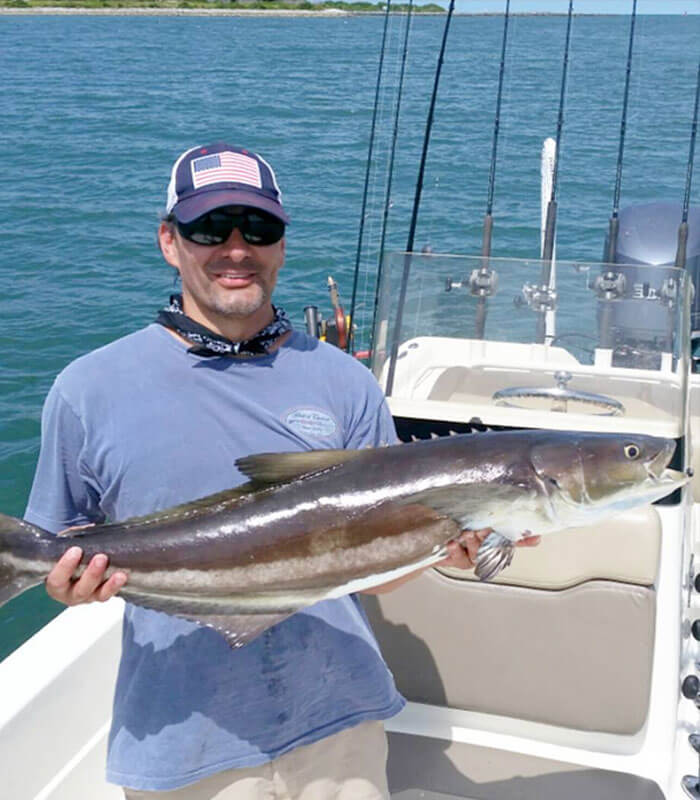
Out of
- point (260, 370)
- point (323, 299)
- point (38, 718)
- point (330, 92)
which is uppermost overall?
point (330, 92)

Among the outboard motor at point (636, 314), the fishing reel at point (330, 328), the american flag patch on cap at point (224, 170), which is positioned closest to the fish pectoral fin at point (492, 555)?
the american flag patch on cap at point (224, 170)

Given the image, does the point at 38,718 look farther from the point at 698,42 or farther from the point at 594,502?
the point at 698,42

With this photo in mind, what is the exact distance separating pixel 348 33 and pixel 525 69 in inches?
1101

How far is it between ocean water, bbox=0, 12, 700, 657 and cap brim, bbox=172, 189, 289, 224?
435cm

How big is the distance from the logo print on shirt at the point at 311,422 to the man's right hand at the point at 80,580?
0.54 meters

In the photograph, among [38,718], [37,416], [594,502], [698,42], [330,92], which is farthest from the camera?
[698,42]

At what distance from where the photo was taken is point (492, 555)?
2.24 m

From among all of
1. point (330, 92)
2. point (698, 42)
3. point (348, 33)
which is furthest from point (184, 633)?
point (348, 33)

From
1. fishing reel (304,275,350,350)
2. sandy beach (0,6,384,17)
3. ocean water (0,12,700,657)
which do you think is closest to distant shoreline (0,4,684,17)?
sandy beach (0,6,384,17)

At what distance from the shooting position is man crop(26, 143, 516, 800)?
2.36m

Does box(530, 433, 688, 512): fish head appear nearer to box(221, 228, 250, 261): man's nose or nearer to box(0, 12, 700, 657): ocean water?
box(221, 228, 250, 261): man's nose

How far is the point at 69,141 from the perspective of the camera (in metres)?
22.9

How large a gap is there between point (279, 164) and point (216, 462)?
19.7 meters

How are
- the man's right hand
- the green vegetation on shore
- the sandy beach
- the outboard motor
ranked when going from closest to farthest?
1. the man's right hand
2. the outboard motor
3. the sandy beach
4. the green vegetation on shore
